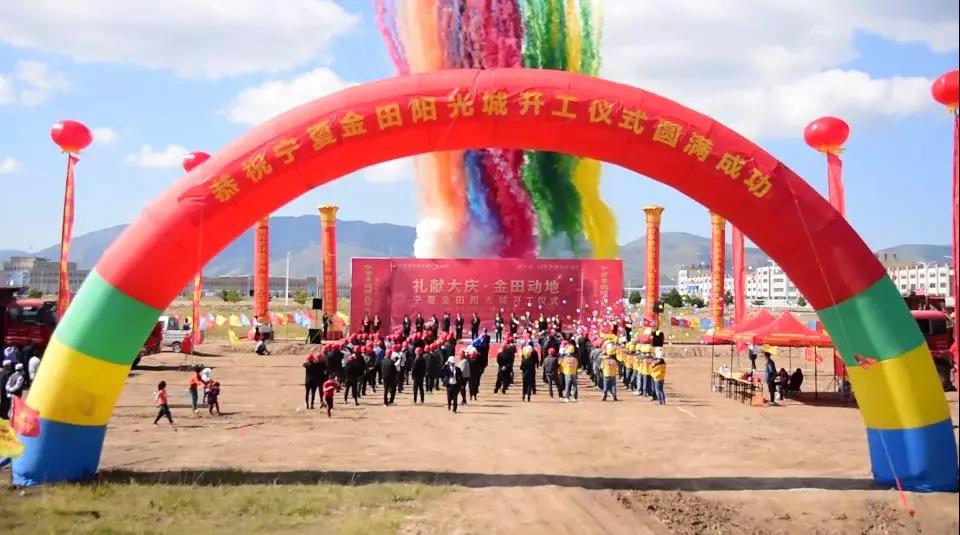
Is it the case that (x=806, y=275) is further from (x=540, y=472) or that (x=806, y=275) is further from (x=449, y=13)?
(x=449, y=13)

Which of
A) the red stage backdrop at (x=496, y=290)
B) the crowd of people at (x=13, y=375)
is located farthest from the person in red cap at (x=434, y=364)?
the red stage backdrop at (x=496, y=290)

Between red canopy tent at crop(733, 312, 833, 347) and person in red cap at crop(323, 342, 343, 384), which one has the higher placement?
red canopy tent at crop(733, 312, 833, 347)

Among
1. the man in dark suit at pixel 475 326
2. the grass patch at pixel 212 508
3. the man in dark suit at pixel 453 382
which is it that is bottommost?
the grass patch at pixel 212 508

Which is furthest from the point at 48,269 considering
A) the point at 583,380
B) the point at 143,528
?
the point at 143,528

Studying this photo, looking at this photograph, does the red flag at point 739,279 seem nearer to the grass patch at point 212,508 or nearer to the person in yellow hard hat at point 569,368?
the person in yellow hard hat at point 569,368

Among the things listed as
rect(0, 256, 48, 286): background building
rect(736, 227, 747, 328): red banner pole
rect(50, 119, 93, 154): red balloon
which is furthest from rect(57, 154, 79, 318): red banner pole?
rect(0, 256, 48, 286): background building

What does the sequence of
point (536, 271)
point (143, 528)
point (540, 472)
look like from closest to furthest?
1. point (143, 528)
2. point (540, 472)
3. point (536, 271)

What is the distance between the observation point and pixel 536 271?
1300 inches

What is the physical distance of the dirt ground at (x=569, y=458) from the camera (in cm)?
824

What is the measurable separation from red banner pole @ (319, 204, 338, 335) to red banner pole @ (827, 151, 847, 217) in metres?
21.4

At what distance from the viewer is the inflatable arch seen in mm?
8945

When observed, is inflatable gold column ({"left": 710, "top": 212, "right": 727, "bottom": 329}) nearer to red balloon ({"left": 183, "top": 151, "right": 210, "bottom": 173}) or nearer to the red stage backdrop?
the red stage backdrop

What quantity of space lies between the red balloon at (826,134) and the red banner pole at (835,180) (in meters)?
0.35

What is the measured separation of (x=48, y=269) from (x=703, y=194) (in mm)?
189882
